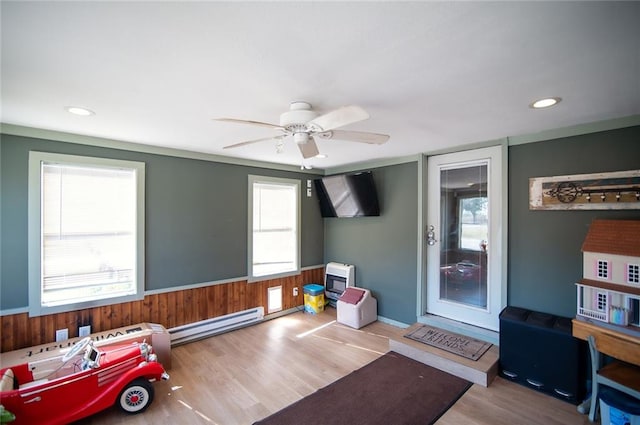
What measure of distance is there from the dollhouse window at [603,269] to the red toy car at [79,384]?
12.1 ft

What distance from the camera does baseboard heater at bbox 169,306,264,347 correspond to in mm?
3537

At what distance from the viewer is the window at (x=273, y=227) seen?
169 inches

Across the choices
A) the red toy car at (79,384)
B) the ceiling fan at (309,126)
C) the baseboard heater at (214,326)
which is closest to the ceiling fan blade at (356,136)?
the ceiling fan at (309,126)

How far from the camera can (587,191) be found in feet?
8.53

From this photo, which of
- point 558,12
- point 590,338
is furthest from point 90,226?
point 590,338

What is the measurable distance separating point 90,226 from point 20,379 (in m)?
1.40

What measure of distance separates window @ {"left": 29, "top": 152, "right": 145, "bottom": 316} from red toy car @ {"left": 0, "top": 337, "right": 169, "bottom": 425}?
719 millimetres

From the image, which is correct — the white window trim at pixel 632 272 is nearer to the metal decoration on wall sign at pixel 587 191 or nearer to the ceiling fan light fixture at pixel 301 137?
the metal decoration on wall sign at pixel 587 191

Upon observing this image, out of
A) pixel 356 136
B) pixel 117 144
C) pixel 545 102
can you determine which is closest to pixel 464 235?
pixel 545 102

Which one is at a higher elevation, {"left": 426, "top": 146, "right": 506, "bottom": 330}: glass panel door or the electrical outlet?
{"left": 426, "top": 146, "right": 506, "bottom": 330}: glass panel door

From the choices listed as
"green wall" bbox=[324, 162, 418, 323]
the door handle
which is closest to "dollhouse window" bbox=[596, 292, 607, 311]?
the door handle

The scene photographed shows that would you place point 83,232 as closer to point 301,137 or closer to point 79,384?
point 79,384

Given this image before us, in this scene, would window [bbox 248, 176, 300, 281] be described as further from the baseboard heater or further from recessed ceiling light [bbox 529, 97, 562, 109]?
recessed ceiling light [bbox 529, 97, 562, 109]

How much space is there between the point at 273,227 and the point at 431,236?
2.32 m
